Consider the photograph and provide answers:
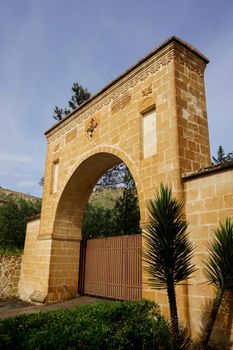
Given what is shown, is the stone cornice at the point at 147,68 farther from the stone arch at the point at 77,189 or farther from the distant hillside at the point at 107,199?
the distant hillside at the point at 107,199

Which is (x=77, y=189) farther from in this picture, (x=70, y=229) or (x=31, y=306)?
(x=31, y=306)

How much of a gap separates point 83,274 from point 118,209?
14.8 feet

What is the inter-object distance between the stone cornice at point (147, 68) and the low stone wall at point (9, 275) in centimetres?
581

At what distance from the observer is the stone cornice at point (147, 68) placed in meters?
6.31

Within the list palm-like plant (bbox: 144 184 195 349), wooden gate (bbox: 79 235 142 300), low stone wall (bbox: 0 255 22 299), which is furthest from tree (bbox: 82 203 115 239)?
palm-like plant (bbox: 144 184 195 349)

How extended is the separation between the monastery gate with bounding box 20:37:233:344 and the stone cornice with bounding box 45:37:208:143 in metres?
0.02

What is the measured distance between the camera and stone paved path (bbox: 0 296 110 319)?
25.7ft

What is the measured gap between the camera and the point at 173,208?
422 centimetres

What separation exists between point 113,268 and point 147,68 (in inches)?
209

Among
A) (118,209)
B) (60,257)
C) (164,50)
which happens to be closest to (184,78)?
(164,50)

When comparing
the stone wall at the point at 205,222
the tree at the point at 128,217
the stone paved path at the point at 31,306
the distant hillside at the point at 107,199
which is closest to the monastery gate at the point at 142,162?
the stone wall at the point at 205,222

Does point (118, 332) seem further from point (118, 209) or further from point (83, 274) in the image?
point (118, 209)

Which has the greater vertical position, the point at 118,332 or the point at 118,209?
the point at 118,209

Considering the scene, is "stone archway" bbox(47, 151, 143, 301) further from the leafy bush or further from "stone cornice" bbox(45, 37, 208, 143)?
the leafy bush
